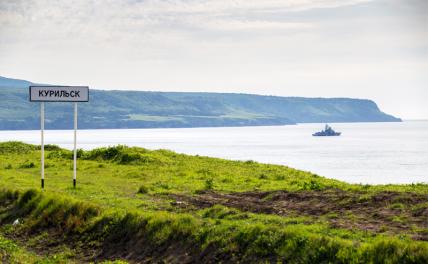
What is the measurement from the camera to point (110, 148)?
163 feet

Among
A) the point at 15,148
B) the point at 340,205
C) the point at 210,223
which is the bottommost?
the point at 15,148

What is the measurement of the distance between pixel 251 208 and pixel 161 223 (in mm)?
3686

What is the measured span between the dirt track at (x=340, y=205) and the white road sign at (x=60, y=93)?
762 centimetres

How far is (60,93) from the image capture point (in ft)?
97.2

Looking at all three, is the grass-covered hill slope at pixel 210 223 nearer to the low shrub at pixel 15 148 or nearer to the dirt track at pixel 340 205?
the dirt track at pixel 340 205

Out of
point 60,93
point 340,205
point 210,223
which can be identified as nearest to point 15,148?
point 60,93

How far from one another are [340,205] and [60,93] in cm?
1566

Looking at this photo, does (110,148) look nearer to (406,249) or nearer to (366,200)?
(366,200)

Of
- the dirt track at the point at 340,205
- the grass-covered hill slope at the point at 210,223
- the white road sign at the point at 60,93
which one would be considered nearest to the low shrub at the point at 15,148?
the grass-covered hill slope at the point at 210,223

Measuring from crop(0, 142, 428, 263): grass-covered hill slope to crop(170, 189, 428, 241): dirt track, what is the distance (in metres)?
0.03

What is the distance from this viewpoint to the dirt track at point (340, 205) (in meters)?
17.0

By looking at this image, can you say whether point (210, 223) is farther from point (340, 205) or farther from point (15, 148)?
point (15, 148)

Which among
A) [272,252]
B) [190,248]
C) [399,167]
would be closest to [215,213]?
[190,248]

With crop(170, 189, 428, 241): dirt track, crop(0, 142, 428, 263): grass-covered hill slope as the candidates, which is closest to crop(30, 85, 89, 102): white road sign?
crop(0, 142, 428, 263): grass-covered hill slope
